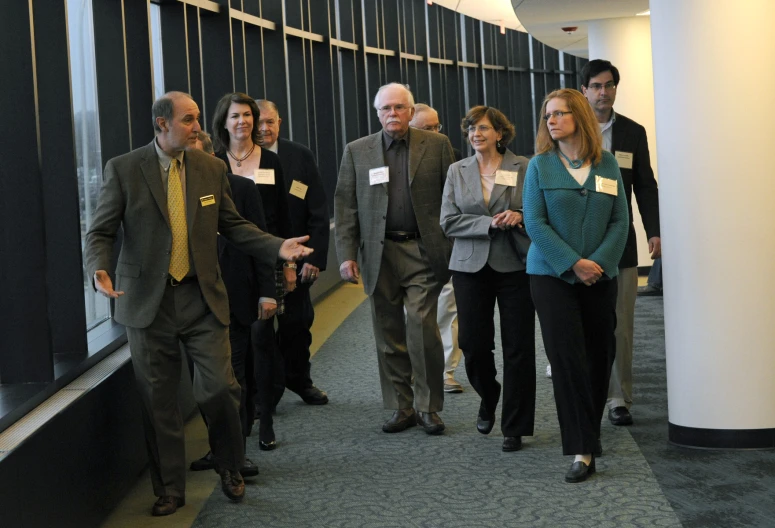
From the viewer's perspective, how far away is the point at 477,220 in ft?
15.9

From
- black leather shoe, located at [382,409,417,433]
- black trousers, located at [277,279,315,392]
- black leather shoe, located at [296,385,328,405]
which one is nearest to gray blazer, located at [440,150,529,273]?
black leather shoe, located at [382,409,417,433]

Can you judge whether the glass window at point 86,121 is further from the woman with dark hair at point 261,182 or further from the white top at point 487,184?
the white top at point 487,184

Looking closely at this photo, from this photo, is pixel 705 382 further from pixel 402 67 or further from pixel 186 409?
pixel 402 67

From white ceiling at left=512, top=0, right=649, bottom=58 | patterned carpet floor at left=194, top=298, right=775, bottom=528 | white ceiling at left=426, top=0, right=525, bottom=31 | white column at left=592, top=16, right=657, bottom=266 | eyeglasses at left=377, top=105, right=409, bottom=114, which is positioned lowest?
patterned carpet floor at left=194, top=298, right=775, bottom=528

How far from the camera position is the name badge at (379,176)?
522 centimetres

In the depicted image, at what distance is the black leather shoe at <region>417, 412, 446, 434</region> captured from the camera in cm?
523

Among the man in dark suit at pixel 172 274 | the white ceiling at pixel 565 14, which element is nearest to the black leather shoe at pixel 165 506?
the man in dark suit at pixel 172 274

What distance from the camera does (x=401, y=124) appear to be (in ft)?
17.0

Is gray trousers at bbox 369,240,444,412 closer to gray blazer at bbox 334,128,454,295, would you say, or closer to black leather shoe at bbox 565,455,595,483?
gray blazer at bbox 334,128,454,295

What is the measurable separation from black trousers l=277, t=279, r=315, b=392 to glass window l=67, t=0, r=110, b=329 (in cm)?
98

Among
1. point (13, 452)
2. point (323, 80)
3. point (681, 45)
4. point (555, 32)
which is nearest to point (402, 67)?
point (555, 32)

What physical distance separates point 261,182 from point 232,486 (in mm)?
1498

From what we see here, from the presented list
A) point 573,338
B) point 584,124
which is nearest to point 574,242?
point 573,338

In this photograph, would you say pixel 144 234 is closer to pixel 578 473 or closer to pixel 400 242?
pixel 400 242
